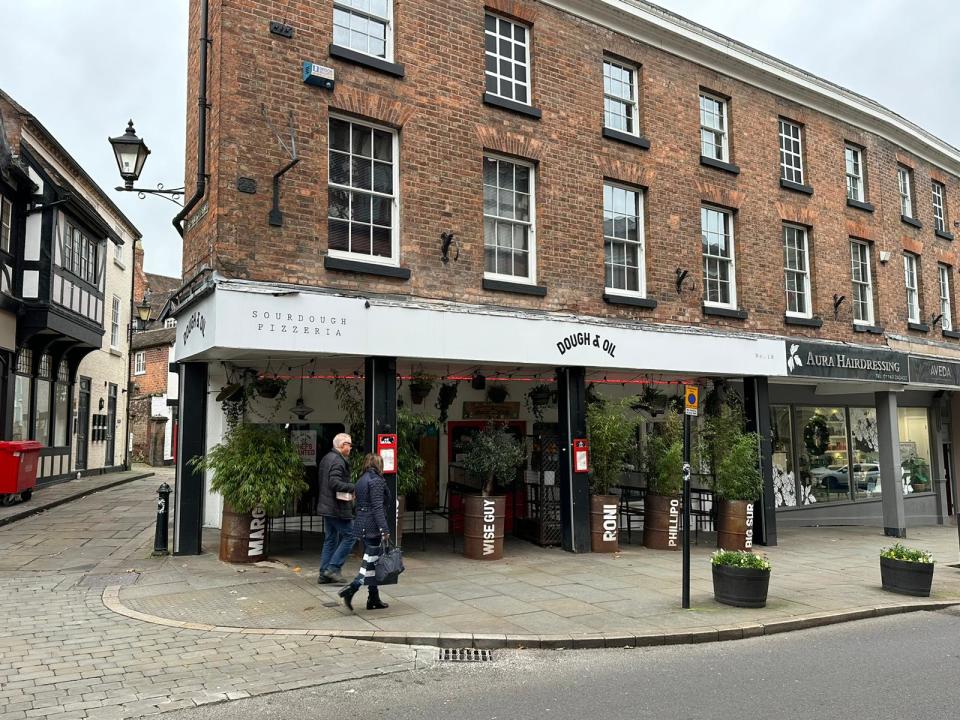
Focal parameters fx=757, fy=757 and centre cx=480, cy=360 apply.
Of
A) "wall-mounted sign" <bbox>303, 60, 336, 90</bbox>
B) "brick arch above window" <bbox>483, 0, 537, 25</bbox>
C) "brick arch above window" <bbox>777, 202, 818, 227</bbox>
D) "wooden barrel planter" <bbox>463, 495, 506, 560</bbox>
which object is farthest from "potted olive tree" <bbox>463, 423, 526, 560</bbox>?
"brick arch above window" <bbox>777, 202, 818, 227</bbox>

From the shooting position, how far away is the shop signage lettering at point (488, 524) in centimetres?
1103

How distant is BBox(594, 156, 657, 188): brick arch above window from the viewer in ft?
42.5

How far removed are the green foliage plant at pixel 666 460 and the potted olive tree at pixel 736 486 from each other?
855mm

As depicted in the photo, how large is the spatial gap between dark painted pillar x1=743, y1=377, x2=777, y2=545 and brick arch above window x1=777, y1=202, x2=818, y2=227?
142 inches

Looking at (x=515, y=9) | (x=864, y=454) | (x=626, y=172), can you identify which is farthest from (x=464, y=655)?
(x=864, y=454)

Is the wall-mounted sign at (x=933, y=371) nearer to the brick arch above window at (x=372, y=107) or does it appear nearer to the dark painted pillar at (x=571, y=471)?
the dark painted pillar at (x=571, y=471)

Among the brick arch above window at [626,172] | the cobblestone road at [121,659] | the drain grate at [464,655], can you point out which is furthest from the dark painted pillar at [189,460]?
the brick arch above window at [626,172]

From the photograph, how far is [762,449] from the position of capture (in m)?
14.1

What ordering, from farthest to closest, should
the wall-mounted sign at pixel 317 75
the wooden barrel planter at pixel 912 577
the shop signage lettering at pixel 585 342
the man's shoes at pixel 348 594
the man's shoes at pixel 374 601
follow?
the shop signage lettering at pixel 585 342 < the wall-mounted sign at pixel 317 75 < the wooden barrel planter at pixel 912 577 < the man's shoes at pixel 374 601 < the man's shoes at pixel 348 594

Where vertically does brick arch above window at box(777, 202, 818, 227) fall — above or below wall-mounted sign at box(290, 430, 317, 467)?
above

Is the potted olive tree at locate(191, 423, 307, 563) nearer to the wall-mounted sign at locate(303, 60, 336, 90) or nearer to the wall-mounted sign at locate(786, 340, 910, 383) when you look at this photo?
the wall-mounted sign at locate(303, 60, 336, 90)

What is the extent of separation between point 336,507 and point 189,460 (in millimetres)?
2898

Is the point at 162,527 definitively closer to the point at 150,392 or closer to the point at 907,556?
the point at 907,556

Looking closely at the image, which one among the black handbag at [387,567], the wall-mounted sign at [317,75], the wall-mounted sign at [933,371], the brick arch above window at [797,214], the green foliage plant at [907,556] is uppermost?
the wall-mounted sign at [317,75]
